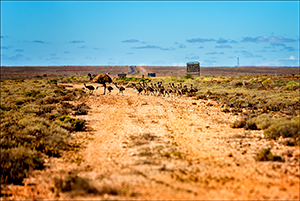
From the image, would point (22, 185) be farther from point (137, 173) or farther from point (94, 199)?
point (137, 173)

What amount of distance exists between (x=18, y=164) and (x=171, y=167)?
413 centimetres

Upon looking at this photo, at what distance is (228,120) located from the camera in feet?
47.5

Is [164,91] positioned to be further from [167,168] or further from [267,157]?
[167,168]

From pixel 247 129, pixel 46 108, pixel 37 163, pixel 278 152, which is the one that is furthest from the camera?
pixel 46 108

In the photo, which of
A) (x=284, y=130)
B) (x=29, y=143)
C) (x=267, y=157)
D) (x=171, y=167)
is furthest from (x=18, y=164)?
(x=284, y=130)

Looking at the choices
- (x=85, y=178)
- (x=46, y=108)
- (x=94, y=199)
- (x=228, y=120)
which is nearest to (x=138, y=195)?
(x=94, y=199)

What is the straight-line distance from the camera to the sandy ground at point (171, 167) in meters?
5.99

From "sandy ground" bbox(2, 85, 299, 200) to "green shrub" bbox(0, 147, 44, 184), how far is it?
278 millimetres

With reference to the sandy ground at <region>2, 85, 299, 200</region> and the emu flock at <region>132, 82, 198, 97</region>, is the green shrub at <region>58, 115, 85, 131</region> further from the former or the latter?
the emu flock at <region>132, 82, 198, 97</region>

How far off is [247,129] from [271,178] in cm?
562

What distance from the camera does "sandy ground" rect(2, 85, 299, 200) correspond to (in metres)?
5.99

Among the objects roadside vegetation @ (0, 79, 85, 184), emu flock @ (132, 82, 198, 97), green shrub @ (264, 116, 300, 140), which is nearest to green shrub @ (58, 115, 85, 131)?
roadside vegetation @ (0, 79, 85, 184)

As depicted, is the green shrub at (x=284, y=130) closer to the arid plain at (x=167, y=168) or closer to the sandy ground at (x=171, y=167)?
the arid plain at (x=167, y=168)

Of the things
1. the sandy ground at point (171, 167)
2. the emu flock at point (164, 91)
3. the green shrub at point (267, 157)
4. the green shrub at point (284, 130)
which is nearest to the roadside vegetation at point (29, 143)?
the sandy ground at point (171, 167)
